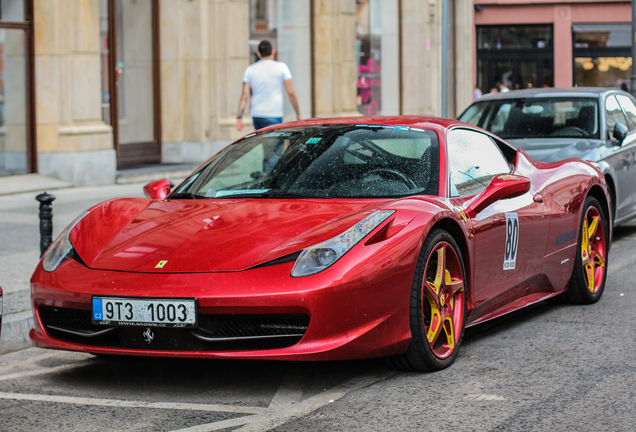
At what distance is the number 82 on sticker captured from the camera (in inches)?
224

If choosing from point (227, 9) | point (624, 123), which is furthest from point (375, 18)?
point (624, 123)

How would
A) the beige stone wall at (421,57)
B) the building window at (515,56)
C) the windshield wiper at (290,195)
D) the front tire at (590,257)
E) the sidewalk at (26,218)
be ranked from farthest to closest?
the building window at (515,56) < the beige stone wall at (421,57) < the front tire at (590,257) < the sidewalk at (26,218) < the windshield wiper at (290,195)

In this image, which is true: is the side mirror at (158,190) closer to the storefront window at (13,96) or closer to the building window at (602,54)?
the storefront window at (13,96)

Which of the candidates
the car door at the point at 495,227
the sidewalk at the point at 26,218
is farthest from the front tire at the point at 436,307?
the sidewalk at the point at 26,218

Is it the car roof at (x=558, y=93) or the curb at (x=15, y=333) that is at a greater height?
the car roof at (x=558, y=93)

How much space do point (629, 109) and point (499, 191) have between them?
573cm

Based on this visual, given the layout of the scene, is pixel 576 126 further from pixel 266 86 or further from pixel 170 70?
pixel 170 70

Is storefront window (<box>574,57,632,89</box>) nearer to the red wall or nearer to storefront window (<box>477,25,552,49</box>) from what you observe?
the red wall

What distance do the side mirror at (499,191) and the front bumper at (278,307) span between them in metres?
0.91

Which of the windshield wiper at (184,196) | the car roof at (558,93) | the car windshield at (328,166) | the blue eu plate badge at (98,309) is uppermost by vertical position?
the car roof at (558,93)

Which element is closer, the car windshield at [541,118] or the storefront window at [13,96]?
the car windshield at [541,118]

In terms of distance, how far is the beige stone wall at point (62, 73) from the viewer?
46.5ft

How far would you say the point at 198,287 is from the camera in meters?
4.43

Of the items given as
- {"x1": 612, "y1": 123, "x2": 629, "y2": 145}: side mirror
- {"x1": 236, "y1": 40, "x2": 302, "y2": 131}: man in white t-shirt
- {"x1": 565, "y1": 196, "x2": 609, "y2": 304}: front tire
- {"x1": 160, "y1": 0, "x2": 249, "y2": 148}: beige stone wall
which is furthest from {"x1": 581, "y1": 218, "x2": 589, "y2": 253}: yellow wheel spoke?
{"x1": 160, "y1": 0, "x2": 249, "y2": 148}: beige stone wall
